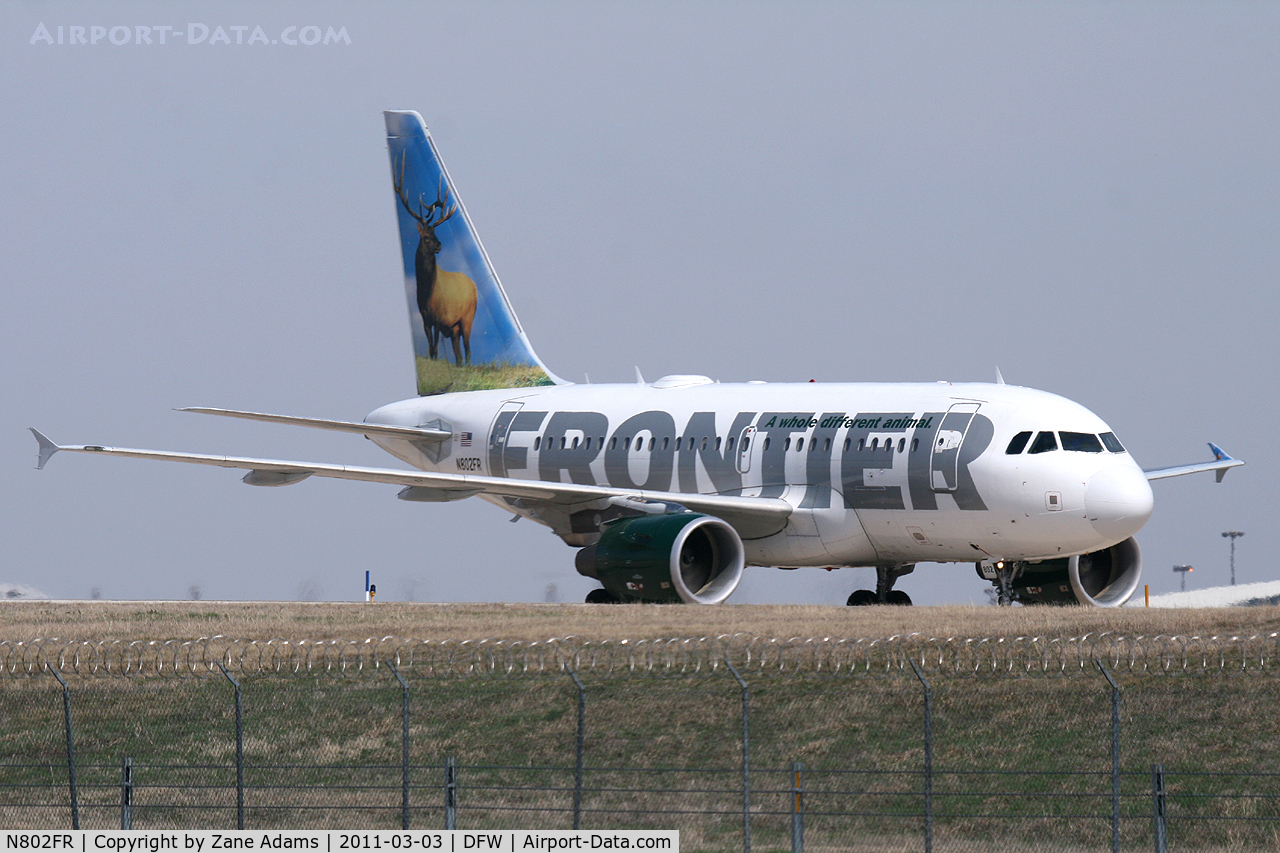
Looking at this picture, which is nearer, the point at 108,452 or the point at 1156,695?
the point at 1156,695

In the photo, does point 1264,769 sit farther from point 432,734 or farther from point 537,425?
point 537,425

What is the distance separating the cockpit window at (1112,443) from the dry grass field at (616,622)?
3076 millimetres

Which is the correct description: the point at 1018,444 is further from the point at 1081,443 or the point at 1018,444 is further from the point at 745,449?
the point at 745,449

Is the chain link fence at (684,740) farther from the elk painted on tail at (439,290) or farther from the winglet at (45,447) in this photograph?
the elk painted on tail at (439,290)

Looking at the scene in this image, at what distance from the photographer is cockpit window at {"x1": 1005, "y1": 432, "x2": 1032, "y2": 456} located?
98.0ft

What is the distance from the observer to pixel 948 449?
30406 millimetres

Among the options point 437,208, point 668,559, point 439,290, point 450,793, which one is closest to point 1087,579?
point 668,559

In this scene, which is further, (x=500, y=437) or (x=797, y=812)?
(x=500, y=437)

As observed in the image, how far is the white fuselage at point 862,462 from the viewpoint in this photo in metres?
29.7

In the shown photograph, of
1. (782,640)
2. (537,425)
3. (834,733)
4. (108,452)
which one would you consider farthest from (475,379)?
(834,733)

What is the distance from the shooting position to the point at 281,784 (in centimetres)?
1972

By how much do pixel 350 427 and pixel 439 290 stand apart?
6.25 metres

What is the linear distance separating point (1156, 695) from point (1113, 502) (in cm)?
909

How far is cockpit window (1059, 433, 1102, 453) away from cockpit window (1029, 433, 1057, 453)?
0.17m
